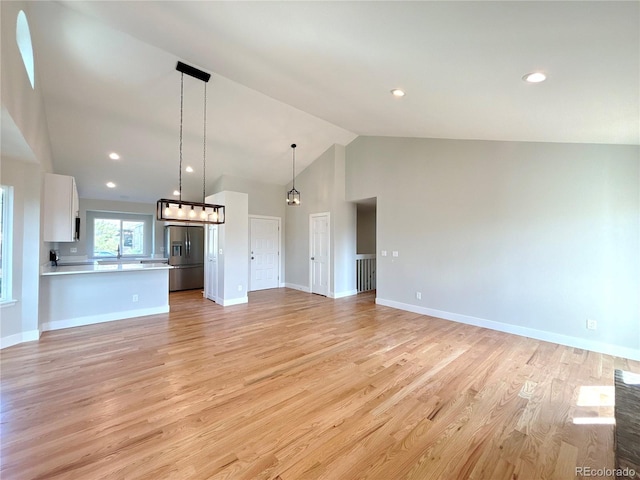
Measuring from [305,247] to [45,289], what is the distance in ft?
16.7

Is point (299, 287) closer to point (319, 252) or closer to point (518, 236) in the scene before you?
point (319, 252)

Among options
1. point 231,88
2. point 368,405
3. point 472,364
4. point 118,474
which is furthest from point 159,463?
point 231,88

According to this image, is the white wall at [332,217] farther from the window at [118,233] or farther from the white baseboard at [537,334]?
the window at [118,233]

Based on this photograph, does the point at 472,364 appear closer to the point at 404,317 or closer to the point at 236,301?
the point at 404,317

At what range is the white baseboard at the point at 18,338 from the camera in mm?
3490

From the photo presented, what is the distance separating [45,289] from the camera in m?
4.13

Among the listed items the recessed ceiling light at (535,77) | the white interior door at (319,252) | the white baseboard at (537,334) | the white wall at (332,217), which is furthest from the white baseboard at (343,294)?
the recessed ceiling light at (535,77)

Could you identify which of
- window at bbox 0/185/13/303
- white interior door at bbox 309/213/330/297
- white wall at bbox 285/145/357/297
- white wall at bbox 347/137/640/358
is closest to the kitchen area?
window at bbox 0/185/13/303

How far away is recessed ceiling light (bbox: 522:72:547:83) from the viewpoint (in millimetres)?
2132

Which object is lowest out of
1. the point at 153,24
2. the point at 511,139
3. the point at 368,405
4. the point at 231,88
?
the point at 368,405

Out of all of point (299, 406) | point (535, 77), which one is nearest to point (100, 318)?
point (299, 406)

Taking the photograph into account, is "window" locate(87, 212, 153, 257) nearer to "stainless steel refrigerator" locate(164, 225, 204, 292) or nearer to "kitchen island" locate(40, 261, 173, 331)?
"stainless steel refrigerator" locate(164, 225, 204, 292)

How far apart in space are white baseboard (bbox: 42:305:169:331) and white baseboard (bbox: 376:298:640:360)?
4841 mm

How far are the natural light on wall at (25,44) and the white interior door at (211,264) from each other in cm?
352
